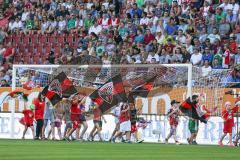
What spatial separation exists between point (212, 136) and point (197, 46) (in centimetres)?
428

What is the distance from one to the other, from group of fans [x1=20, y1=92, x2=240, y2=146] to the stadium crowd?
2315 millimetres

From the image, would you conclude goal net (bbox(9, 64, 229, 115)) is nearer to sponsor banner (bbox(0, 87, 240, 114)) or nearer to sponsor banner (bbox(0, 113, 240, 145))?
sponsor banner (bbox(0, 87, 240, 114))

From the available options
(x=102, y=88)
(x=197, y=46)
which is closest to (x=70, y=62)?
(x=102, y=88)

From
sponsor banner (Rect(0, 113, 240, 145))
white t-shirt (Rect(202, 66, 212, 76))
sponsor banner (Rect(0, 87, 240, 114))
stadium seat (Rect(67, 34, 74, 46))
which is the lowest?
sponsor banner (Rect(0, 113, 240, 145))

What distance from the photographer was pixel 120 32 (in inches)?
1567

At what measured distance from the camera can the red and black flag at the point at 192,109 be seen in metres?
32.8

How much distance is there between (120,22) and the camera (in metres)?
40.4

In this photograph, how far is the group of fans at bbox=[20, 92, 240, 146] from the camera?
32.7 m

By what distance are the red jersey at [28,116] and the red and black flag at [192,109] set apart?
631 centimetres

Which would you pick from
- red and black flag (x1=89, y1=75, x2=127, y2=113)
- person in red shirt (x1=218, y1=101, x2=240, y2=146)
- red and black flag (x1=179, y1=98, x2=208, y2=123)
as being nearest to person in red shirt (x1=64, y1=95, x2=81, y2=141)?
red and black flag (x1=89, y1=75, x2=127, y2=113)

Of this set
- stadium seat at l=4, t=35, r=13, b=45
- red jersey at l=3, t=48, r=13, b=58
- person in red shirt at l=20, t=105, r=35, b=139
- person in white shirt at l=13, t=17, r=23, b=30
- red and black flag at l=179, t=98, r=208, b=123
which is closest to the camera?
red and black flag at l=179, t=98, r=208, b=123

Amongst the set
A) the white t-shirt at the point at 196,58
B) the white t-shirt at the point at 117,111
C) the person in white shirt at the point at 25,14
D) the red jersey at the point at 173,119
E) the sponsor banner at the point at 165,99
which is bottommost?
the red jersey at the point at 173,119

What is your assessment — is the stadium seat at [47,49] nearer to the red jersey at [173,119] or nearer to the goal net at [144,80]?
the goal net at [144,80]

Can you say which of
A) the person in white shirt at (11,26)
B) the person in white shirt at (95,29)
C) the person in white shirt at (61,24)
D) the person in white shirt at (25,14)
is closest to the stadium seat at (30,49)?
the person in white shirt at (61,24)
